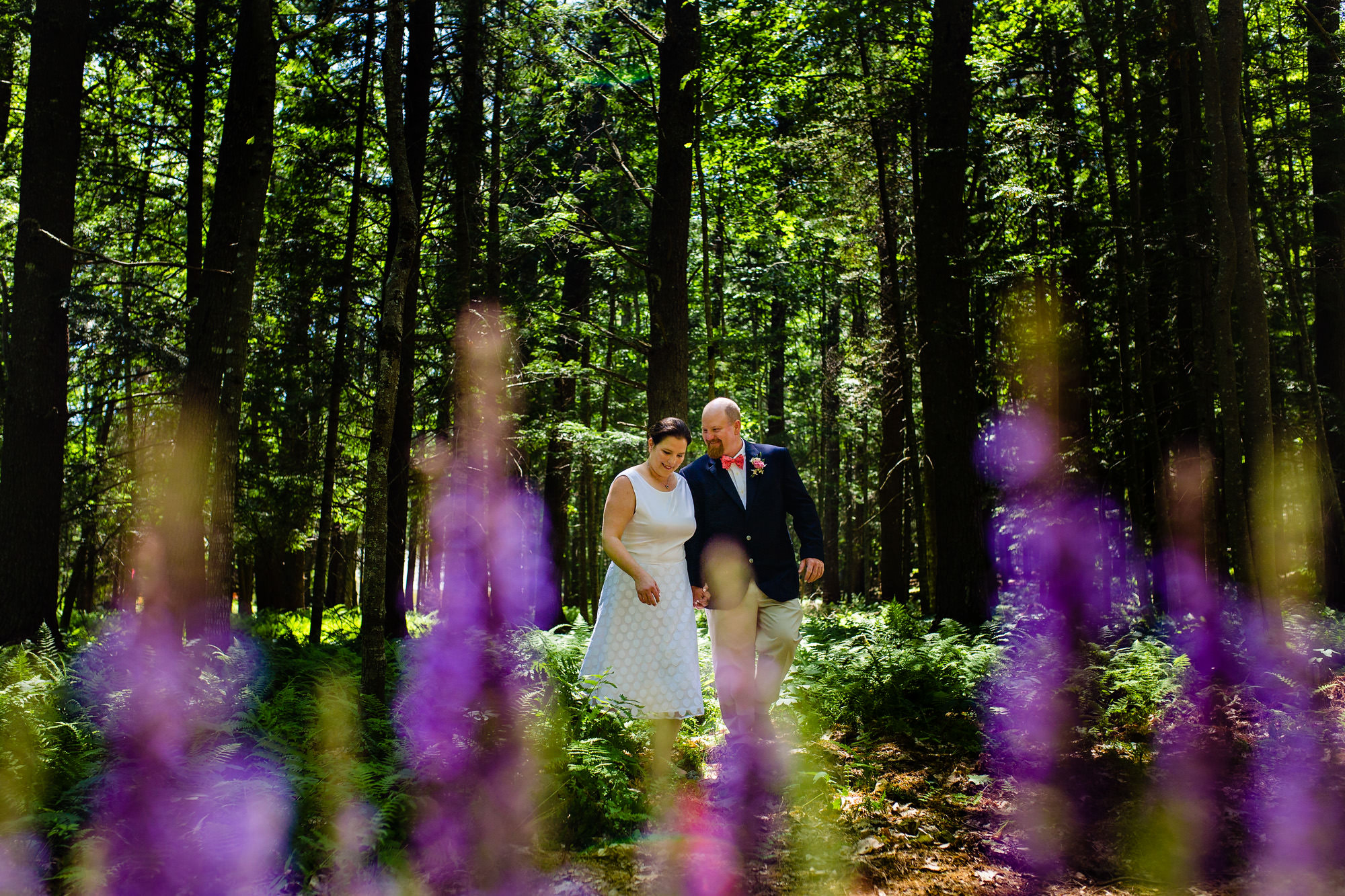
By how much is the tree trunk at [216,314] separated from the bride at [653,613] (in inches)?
166

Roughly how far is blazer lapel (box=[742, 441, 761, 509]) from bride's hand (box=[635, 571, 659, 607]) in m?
1.13

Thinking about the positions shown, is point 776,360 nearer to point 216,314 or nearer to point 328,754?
point 216,314

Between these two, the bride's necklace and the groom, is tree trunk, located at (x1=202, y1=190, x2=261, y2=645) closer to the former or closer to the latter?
the bride's necklace

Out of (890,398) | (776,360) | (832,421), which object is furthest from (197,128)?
(832,421)

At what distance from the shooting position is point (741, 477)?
19.0 ft

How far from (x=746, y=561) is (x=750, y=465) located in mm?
668

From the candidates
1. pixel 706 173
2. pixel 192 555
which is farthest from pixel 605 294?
pixel 192 555

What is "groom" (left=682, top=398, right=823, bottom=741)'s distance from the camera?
5633 millimetres

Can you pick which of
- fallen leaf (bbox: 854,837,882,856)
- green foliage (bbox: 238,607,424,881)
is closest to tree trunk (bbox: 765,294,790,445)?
green foliage (bbox: 238,607,424,881)

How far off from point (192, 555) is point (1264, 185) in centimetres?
1398

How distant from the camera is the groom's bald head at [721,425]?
5.56m

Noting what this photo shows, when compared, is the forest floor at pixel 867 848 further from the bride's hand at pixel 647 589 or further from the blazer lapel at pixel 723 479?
the blazer lapel at pixel 723 479

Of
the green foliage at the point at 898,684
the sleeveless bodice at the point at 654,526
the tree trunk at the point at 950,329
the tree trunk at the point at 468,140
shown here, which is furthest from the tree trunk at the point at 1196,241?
the tree trunk at the point at 468,140

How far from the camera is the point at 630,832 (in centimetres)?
444
